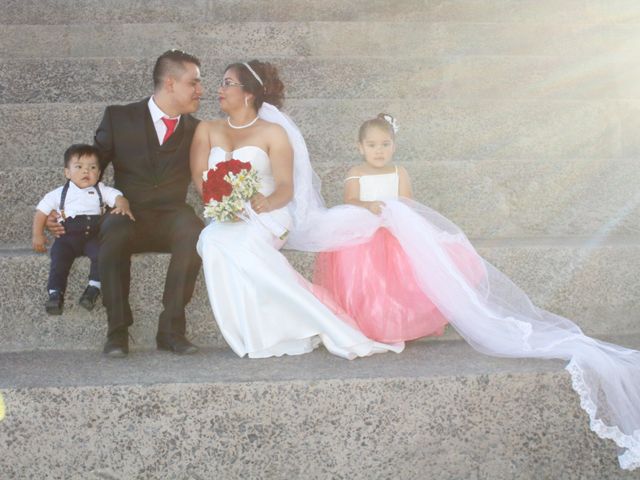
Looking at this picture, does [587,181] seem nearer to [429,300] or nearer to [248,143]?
[429,300]

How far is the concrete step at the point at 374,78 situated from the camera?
15.1 feet

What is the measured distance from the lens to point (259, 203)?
3.36 metres

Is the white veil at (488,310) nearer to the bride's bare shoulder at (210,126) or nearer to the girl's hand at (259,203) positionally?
the girl's hand at (259,203)

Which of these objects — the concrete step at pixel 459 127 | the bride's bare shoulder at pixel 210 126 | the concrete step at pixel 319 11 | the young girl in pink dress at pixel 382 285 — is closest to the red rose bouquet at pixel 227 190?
the young girl in pink dress at pixel 382 285

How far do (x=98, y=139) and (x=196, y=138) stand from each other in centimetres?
49

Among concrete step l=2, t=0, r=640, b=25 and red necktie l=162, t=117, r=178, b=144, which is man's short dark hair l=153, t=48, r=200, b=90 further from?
concrete step l=2, t=0, r=640, b=25

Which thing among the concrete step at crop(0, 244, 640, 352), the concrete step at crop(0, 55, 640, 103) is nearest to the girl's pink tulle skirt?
the concrete step at crop(0, 244, 640, 352)

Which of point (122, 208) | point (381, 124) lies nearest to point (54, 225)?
point (122, 208)

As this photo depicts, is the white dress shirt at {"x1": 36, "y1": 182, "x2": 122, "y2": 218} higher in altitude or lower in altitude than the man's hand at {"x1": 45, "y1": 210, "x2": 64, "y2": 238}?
higher

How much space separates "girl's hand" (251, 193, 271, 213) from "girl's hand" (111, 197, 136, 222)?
583mm

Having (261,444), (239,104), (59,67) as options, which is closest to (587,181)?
(239,104)

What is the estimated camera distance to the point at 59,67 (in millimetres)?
4637

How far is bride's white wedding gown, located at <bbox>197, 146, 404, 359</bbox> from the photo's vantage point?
293 centimetres

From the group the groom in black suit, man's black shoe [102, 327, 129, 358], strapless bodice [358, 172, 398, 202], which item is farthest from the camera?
strapless bodice [358, 172, 398, 202]
